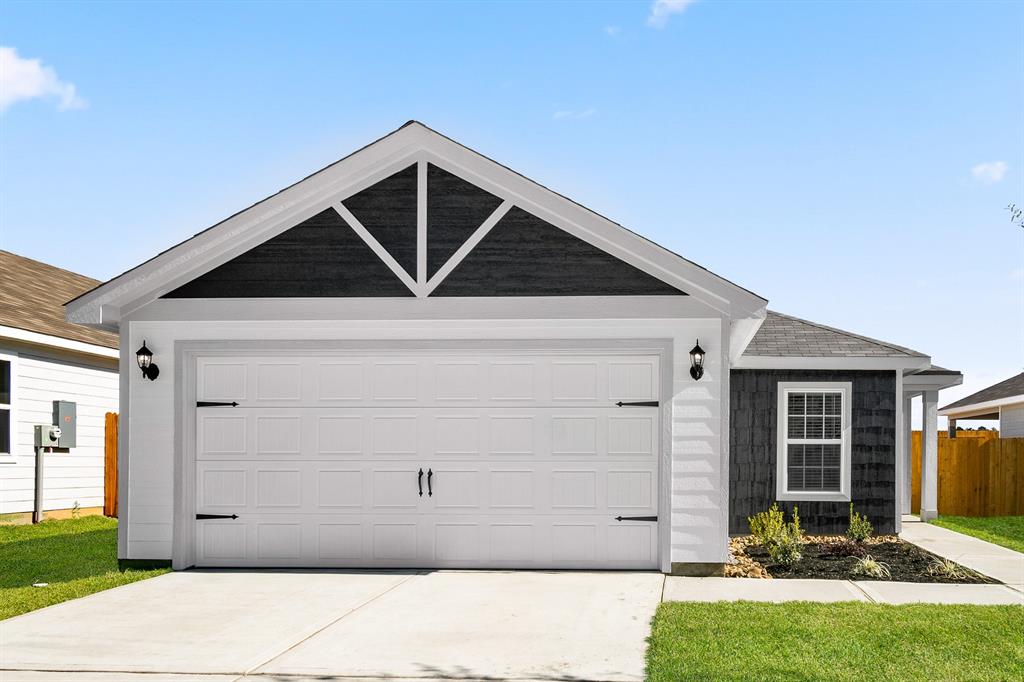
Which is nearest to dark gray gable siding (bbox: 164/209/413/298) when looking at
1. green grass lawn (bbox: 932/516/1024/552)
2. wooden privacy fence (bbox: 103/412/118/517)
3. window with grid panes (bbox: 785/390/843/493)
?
window with grid panes (bbox: 785/390/843/493)

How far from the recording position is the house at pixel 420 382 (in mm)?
11164

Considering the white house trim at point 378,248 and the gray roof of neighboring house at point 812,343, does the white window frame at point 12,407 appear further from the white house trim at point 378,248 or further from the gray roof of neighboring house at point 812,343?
the gray roof of neighboring house at point 812,343

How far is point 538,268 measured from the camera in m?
11.2

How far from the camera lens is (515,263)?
1126 cm

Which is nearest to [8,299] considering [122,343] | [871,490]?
[122,343]

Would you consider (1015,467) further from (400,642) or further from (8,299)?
(8,299)

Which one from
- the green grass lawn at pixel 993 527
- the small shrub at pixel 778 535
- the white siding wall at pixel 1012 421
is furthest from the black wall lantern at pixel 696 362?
the white siding wall at pixel 1012 421

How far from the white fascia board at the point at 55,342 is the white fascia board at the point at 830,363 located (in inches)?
440

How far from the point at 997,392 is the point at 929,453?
603 inches

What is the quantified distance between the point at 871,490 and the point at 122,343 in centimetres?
1070

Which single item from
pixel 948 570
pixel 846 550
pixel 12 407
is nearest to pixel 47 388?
pixel 12 407

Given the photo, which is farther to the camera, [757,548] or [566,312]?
[757,548]

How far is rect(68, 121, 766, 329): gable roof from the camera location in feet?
36.2

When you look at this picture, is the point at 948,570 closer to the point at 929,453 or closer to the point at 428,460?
the point at 428,460
